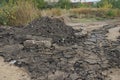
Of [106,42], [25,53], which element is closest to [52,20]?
[106,42]

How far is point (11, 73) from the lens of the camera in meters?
6.70

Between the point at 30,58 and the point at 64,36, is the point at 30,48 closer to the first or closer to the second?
the point at 30,58

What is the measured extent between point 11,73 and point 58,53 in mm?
1859

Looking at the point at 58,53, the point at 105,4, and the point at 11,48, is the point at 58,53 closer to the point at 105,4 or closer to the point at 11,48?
the point at 11,48

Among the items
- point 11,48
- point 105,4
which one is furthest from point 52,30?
point 105,4

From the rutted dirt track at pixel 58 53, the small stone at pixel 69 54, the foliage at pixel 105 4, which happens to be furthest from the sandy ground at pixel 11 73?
the foliage at pixel 105 4

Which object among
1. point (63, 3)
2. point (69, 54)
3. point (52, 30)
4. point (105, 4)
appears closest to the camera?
point (69, 54)

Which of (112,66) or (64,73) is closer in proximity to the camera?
(64,73)

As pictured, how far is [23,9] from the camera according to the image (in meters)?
13.8

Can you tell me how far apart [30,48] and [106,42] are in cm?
314

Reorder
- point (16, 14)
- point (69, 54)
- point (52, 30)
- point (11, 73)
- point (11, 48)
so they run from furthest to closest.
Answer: point (16, 14) → point (52, 30) → point (11, 48) → point (69, 54) → point (11, 73)

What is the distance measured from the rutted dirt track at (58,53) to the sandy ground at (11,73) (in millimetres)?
167

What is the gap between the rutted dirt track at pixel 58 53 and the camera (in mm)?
6645

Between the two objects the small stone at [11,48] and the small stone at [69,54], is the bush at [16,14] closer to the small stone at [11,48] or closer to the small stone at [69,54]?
the small stone at [11,48]
